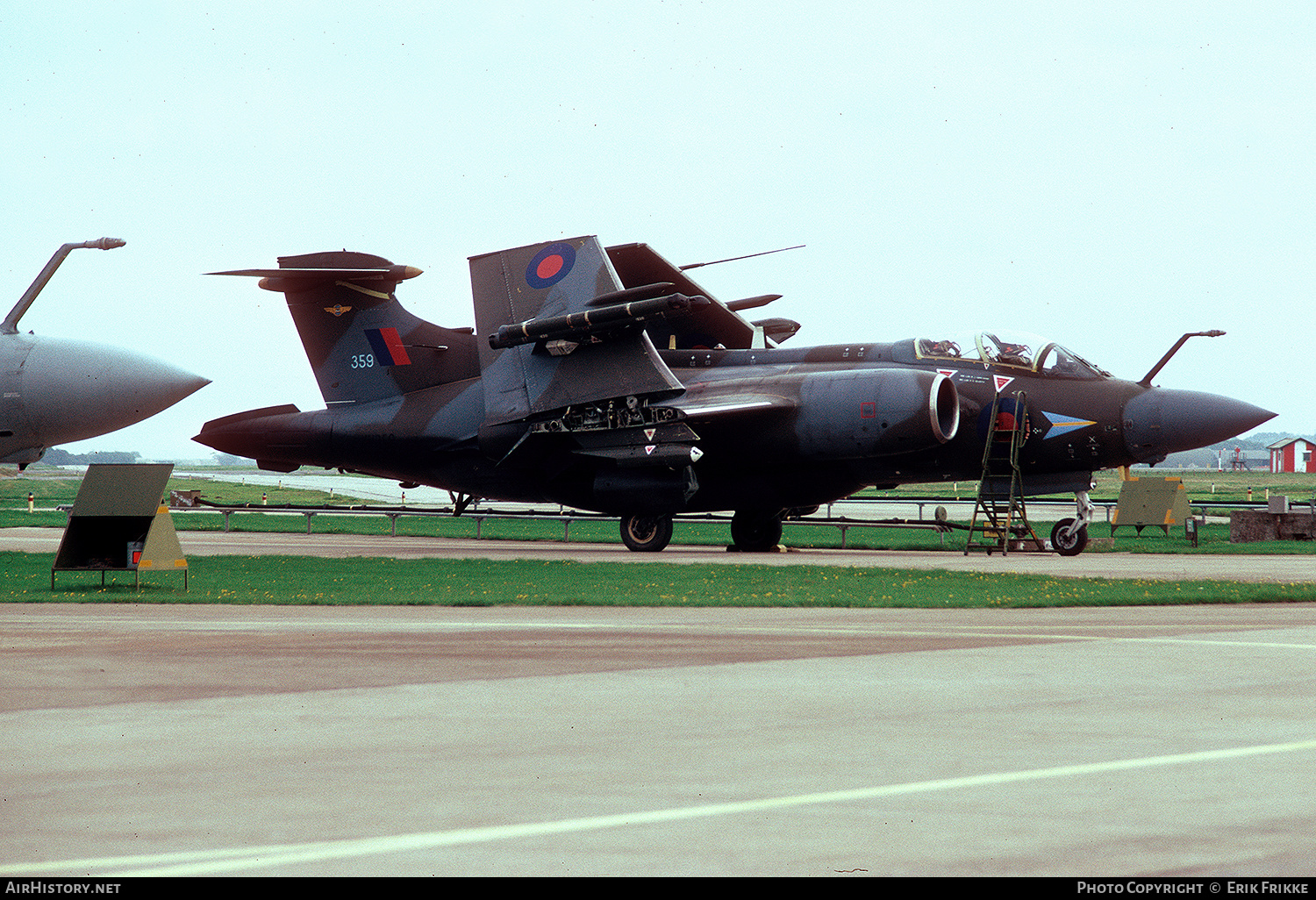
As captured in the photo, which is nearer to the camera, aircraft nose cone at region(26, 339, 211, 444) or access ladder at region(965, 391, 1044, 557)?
aircraft nose cone at region(26, 339, 211, 444)

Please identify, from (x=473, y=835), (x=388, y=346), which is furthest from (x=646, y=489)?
(x=473, y=835)

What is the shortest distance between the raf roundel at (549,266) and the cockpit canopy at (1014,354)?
670 centimetres

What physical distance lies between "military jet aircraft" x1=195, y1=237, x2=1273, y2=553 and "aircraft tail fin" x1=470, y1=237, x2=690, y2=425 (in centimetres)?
4

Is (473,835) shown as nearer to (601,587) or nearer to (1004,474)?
(601,587)

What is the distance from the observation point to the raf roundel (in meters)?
24.4

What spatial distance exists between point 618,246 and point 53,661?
19.4 metres

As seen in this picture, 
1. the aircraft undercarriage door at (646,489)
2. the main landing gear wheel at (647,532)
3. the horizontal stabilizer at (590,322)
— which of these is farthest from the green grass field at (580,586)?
the horizontal stabilizer at (590,322)

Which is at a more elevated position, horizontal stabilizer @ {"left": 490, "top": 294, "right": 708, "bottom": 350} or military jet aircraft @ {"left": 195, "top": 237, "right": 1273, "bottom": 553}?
horizontal stabilizer @ {"left": 490, "top": 294, "right": 708, "bottom": 350}

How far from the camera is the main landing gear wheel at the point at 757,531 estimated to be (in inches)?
1001

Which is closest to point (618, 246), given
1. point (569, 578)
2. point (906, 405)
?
point (906, 405)

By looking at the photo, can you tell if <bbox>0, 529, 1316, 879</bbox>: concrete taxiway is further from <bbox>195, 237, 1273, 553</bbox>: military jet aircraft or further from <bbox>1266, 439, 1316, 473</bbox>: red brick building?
<bbox>1266, 439, 1316, 473</bbox>: red brick building

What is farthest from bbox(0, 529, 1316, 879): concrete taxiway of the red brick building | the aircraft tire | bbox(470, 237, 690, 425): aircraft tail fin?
the red brick building

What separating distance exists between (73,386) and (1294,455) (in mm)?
149099

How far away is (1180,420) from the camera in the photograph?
21656mm
